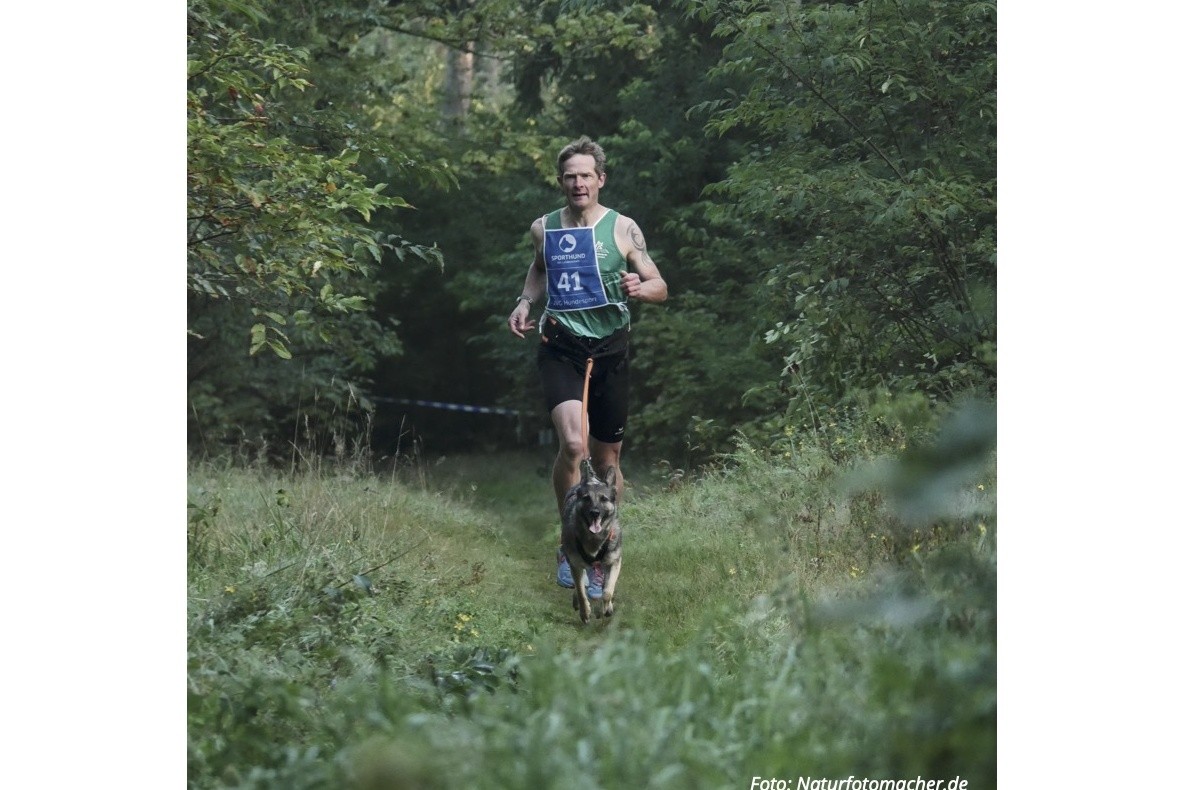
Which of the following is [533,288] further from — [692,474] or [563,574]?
[692,474]

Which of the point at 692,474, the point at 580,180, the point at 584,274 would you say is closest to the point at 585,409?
the point at 584,274

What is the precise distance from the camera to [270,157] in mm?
5926

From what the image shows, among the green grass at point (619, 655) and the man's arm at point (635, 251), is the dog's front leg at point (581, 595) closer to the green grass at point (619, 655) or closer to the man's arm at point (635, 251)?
the green grass at point (619, 655)

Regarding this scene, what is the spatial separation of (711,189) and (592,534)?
97.6 inches

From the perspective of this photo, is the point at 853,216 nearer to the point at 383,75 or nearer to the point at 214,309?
the point at 214,309

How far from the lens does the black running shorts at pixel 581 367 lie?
23.4ft

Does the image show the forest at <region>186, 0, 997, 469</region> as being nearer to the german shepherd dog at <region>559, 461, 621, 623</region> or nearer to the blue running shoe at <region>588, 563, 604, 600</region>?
the german shepherd dog at <region>559, 461, 621, 623</region>

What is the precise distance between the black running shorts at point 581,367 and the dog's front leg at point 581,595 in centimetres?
90

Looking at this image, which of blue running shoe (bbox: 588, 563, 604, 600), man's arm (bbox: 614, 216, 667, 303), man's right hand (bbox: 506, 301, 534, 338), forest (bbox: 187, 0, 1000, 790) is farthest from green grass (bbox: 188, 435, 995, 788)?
man's right hand (bbox: 506, 301, 534, 338)

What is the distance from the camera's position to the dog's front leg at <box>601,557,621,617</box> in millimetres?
6875

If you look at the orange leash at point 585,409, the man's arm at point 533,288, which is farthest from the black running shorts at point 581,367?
the man's arm at point 533,288

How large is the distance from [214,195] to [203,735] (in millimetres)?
2592

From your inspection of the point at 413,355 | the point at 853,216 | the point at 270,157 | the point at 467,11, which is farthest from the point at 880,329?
the point at 413,355

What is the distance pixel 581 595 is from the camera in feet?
22.1
